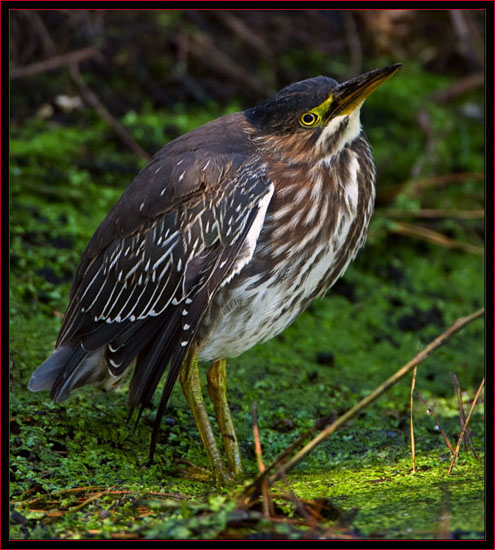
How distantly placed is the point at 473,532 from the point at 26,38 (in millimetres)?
6665

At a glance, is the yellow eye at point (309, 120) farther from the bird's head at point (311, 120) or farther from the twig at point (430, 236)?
the twig at point (430, 236)

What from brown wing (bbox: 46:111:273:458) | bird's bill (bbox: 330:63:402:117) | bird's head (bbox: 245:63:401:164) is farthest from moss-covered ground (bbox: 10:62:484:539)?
bird's bill (bbox: 330:63:402:117)

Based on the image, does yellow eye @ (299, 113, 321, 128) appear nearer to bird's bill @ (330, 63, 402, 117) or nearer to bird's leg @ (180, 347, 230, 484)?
bird's bill @ (330, 63, 402, 117)

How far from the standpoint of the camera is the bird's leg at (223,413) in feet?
14.4

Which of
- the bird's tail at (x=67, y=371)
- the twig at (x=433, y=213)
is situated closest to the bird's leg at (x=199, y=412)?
the bird's tail at (x=67, y=371)

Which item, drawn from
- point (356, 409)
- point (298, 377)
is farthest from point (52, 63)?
point (356, 409)

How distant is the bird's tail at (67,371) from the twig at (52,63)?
3835mm

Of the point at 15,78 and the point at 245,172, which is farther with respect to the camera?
the point at 15,78

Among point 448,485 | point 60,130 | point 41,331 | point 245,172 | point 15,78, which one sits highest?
point 15,78

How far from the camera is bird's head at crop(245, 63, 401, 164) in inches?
166

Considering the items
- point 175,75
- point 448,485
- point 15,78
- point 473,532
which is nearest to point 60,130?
point 15,78

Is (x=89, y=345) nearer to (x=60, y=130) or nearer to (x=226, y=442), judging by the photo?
(x=226, y=442)

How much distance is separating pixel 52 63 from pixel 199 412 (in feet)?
14.8

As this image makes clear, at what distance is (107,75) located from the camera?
8508mm
